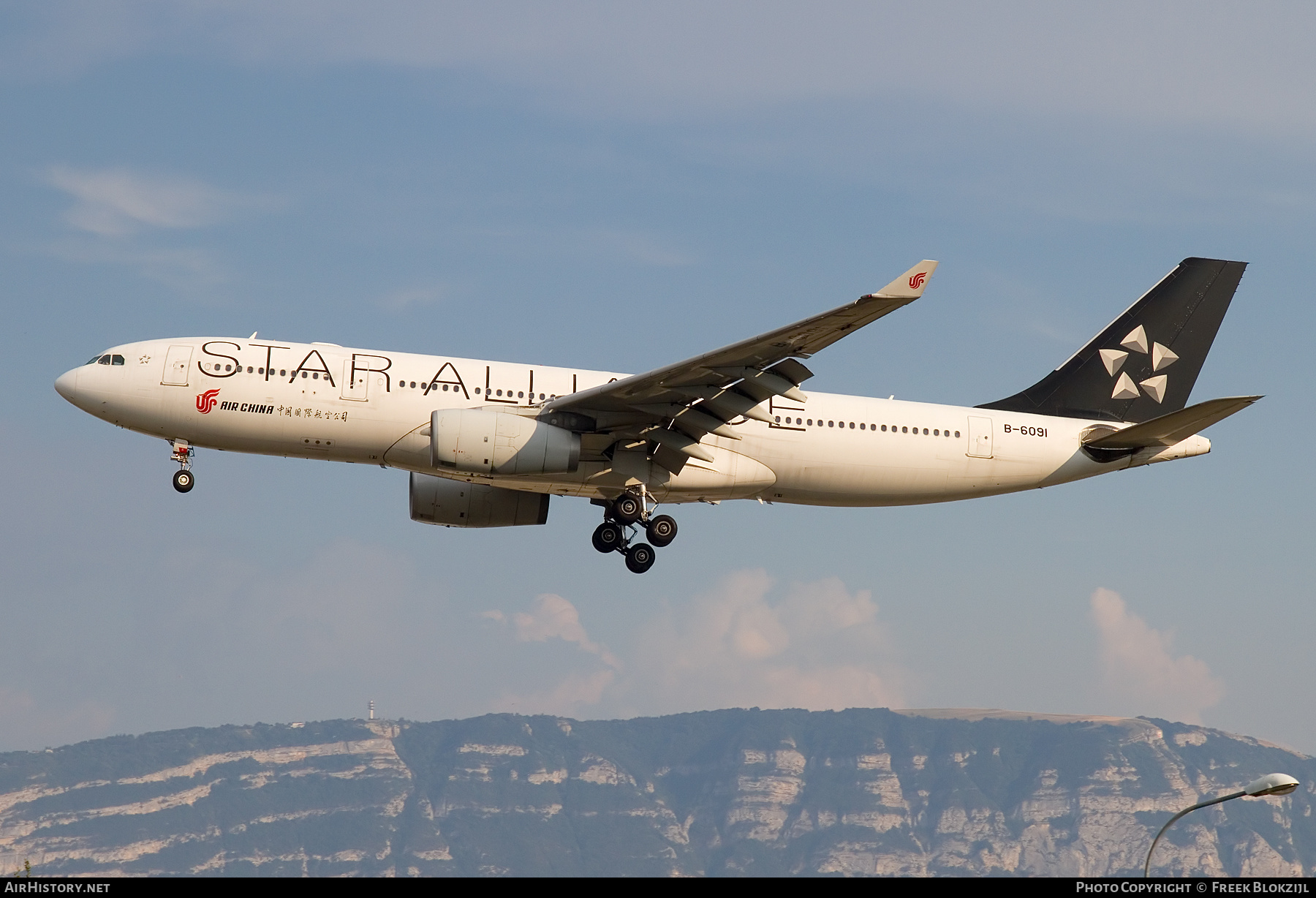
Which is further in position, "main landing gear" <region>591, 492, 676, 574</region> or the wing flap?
"main landing gear" <region>591, 492, 676, 574</region>

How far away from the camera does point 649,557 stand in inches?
1393

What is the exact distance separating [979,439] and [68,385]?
21806 mm

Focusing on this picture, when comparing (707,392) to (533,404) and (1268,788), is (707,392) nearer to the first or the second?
(533,404)

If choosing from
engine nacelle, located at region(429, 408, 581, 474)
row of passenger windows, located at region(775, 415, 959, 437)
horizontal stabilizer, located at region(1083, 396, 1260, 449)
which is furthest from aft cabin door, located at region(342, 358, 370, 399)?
horizontal stabilizer, located at region(1083, 396, 1260, 449)

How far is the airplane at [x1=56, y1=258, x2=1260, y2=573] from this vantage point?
102ft

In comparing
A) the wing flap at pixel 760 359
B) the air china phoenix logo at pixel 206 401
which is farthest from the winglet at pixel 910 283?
the air china phoenix logo at pixel 206 401

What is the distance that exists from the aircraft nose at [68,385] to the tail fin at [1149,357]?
22.5 m

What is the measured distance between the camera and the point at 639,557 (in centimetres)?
3528

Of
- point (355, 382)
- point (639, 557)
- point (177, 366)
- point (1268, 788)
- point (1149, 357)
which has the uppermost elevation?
point (1149, 357)

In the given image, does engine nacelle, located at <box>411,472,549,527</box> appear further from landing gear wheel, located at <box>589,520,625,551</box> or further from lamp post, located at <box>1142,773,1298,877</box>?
A: lamp post, located at <box>1142,773,1298,877</box>

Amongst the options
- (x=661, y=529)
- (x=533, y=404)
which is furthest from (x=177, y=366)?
(x=661, y=529)

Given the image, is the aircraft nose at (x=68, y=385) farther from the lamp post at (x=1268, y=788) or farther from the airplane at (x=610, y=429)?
the lamp post at (x=1268, y=788)
